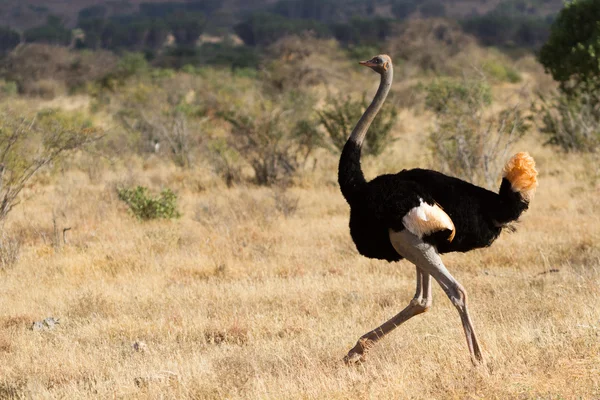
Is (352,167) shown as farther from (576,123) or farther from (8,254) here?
(576,123)

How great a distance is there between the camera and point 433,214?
452 centimetres

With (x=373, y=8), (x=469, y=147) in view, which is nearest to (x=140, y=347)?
(x=469, y=147)

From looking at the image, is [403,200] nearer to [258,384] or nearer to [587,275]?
[258,384]

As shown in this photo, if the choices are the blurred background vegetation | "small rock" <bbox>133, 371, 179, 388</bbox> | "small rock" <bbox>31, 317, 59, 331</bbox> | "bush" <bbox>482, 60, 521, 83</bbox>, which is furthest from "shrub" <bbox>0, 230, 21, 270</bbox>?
"bush" <bbox>482, 60, 521, 83</bbox>

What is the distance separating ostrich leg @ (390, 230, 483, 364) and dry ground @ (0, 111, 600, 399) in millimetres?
150

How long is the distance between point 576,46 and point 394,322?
1028 centimetres

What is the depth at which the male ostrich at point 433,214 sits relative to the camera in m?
4.56

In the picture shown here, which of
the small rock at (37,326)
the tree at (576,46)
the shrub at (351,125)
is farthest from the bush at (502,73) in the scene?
the small rock at (37,326)

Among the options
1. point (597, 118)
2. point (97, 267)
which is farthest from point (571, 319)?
point (597, 118)

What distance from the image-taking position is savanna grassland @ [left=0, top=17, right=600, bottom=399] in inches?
185

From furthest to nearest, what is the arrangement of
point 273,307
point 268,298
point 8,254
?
point 8,254 → point 268,298 → point 273,307

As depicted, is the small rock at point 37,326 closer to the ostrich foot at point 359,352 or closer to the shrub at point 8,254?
the shrub at point 8,254

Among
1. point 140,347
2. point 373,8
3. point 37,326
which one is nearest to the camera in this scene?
point 140,347

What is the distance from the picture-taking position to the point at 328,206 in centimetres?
1119
